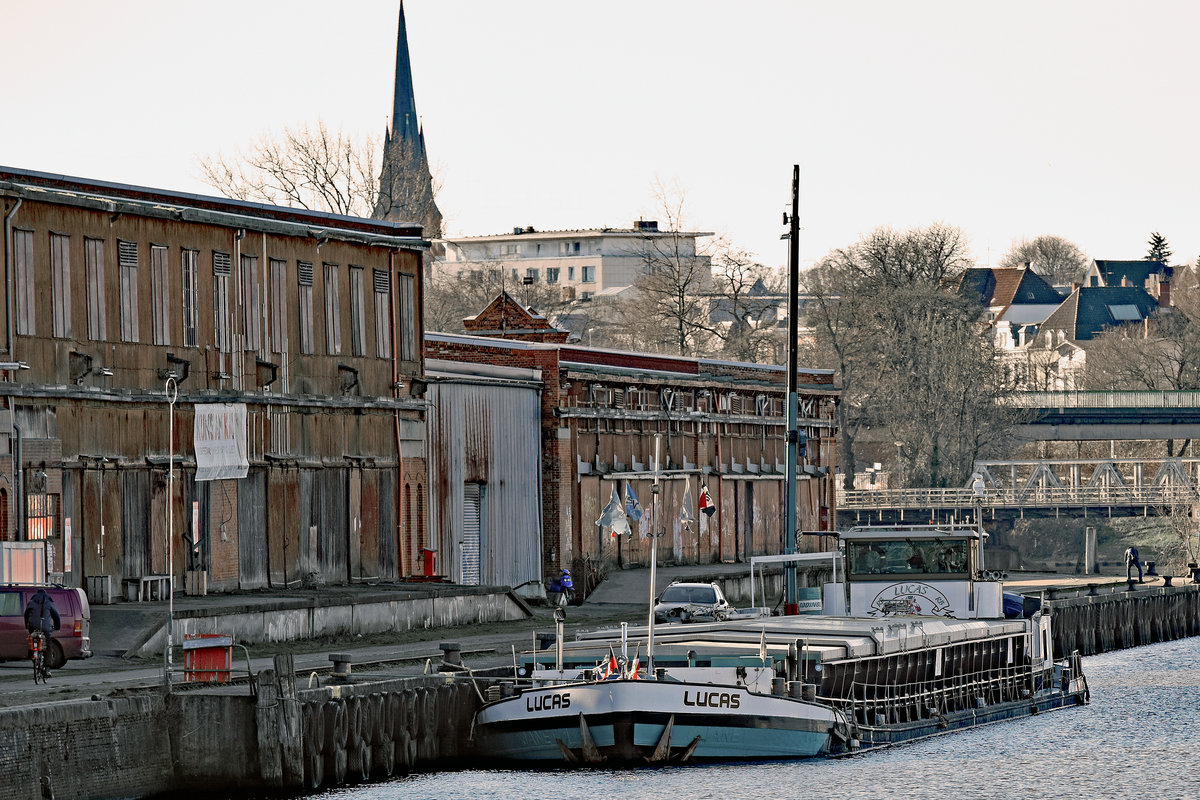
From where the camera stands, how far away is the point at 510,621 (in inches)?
2018

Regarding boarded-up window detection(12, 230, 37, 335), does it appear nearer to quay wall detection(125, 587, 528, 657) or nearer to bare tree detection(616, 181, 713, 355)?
quay wall detection(125, 587, 528, 657)

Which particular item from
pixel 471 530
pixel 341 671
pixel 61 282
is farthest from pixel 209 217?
pixel 341 671

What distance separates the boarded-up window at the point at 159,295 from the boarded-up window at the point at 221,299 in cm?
154

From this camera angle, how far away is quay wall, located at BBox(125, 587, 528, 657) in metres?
39.8

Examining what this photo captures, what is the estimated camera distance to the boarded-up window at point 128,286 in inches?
1796

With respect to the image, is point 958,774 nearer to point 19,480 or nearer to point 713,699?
point 713,699

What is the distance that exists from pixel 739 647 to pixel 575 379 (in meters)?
28.5

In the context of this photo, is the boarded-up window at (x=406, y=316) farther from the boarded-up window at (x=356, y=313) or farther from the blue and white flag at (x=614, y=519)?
the blue and white flag at (x=614, y=519)

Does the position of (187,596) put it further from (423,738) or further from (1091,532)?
(1091,532)

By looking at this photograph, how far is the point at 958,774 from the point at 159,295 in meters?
21.2

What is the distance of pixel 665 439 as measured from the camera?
68.4 m

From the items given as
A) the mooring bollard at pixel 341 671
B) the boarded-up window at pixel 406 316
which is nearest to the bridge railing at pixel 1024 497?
the boarded-up window at pixel 406 316

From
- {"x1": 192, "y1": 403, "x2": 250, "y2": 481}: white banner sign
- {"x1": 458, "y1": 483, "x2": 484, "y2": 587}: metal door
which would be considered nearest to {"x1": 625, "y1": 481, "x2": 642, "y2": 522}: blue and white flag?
{"x1": 458, "y1": 483, "x2": 484, "y2": 587}: metal door

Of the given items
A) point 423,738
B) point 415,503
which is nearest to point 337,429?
point 415,503
